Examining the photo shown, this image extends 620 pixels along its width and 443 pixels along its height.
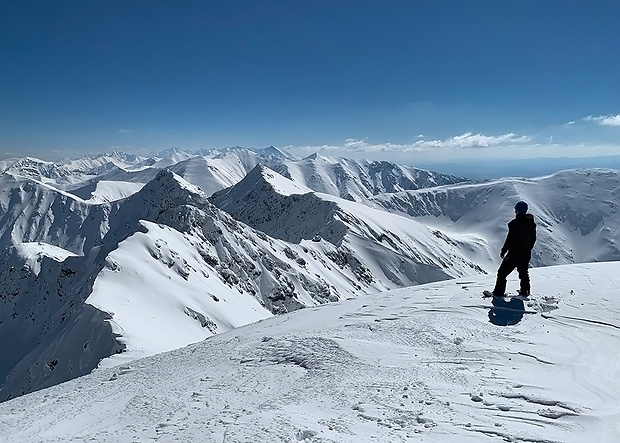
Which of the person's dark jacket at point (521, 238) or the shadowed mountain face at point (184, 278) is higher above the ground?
the person's dark jacket at point (521, 238)

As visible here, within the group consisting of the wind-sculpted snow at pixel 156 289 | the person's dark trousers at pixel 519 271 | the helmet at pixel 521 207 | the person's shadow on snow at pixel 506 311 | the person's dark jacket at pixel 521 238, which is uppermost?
the helmet at pixel 521 207

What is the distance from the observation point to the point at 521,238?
472 inches

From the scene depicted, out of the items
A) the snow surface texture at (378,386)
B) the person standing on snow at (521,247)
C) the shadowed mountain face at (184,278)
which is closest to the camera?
the snow surface texture at (378,386)

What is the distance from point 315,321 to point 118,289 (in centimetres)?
3034

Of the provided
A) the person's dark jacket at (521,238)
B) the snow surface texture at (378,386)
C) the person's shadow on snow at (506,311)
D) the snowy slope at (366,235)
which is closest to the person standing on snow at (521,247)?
the person's dark jacket at (521,238)

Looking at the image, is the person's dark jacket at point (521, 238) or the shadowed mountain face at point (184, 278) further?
the shadowed mountain face at point (184, 278)

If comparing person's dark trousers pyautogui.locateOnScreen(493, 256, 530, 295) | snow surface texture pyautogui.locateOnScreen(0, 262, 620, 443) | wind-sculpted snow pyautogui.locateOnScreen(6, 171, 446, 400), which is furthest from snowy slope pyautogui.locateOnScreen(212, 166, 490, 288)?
snow surface texture pyautogui.locateOnScreen(0, 262, 620, 443)

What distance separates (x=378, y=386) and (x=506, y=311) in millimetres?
5618

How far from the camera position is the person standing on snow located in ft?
39.0

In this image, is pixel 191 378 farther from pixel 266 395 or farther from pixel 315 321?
pixel 315 321

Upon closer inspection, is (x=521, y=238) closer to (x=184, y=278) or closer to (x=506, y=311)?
(x=506, y=311)

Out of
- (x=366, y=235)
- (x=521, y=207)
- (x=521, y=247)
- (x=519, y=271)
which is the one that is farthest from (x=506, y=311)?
(x=366, y=235)

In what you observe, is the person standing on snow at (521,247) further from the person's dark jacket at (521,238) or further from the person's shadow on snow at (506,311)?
the person's shadow on snow at (506,311)

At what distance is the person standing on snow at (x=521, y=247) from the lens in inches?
468
